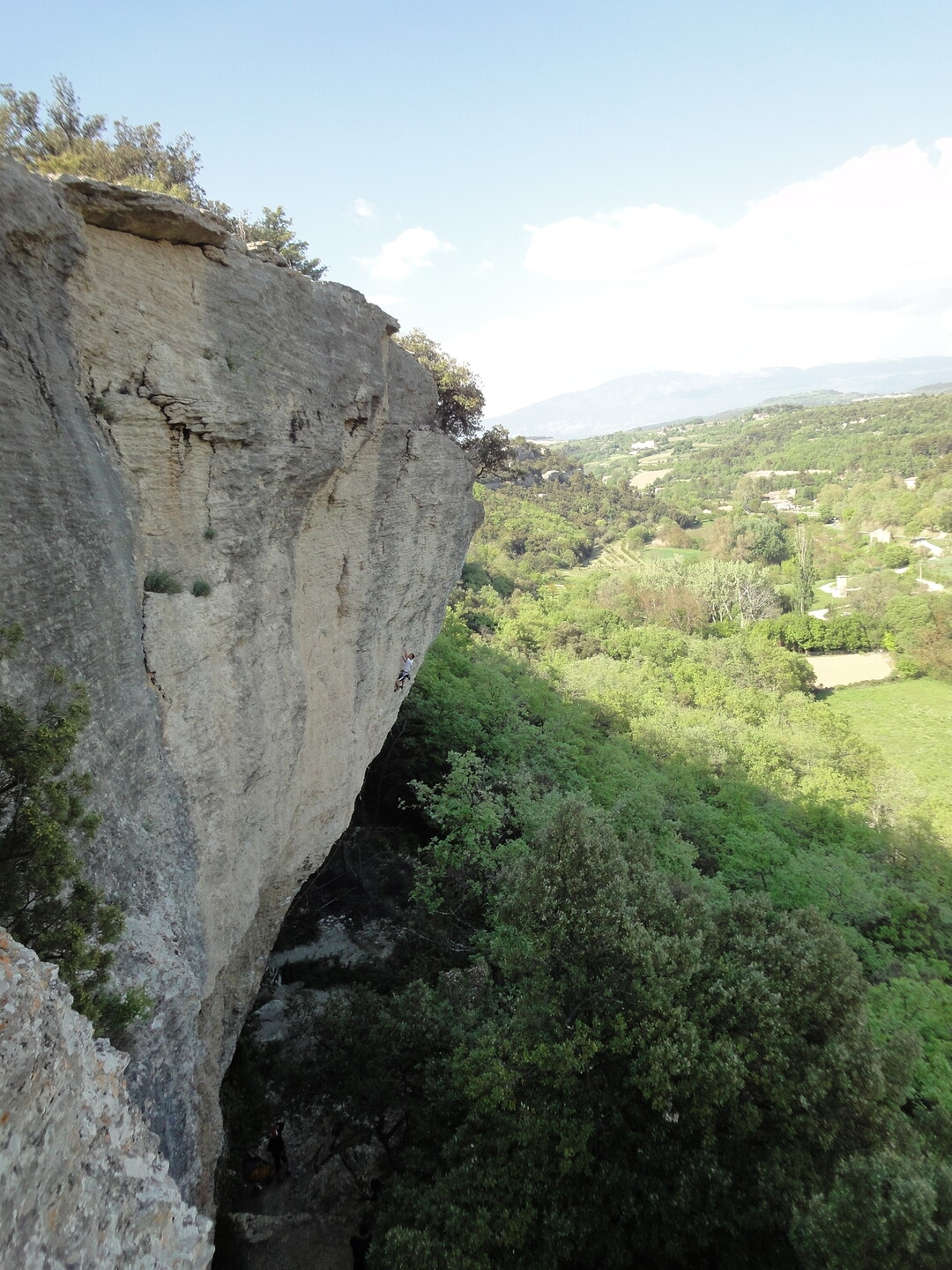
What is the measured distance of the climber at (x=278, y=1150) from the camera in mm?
11461

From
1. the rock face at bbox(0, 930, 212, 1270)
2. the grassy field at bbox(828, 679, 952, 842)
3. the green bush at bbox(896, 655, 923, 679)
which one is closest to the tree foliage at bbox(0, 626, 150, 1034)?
the rock face at bbox(0, 930, 212, 1270)

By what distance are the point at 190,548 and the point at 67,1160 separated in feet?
22.7

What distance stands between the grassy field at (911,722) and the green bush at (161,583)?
34.8 metres

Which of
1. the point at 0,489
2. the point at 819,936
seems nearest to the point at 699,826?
the point at 819,936

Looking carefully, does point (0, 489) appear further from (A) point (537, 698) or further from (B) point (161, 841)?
(A) point (537, 698)

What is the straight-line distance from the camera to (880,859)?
2491 cm

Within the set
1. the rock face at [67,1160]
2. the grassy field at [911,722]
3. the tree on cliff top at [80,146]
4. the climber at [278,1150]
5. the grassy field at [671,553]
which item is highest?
the tree on cliff top at [80,146]

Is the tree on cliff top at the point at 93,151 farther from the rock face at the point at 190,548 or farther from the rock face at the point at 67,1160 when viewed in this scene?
the rock face at the point at 67,1160

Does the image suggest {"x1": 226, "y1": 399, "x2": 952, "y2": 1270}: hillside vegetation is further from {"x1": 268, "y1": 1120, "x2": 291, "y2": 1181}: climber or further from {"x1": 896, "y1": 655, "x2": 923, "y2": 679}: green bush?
{"x1": 896, "y1": 655, "x2": 923, "y2": 679}: green bush

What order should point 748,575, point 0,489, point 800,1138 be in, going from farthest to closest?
point 748,575 < point 800,1138 < point 0,489

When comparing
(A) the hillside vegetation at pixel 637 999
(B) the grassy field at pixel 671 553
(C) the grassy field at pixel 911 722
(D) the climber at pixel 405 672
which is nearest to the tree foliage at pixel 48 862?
(A) the hillside vegetation at pixel 637 999

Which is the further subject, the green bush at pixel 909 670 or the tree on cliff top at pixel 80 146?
the green bush at pixel 909 670

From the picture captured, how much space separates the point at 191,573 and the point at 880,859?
2717 cm

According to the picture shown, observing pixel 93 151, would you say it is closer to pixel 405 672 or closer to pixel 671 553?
pixel 405 672
